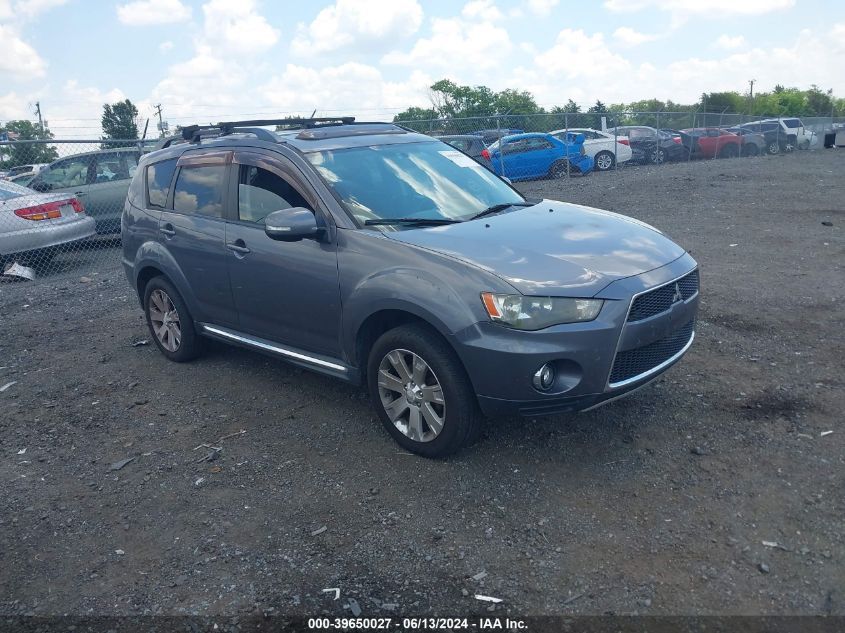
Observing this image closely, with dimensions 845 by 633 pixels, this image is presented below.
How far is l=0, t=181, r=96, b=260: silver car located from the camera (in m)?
10.9

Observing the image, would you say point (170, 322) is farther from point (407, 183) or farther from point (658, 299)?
point (658, 299)

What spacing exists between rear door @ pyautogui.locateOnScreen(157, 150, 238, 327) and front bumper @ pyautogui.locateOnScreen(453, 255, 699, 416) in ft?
7.66

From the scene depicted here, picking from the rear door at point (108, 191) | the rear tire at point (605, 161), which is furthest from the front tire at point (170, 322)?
the rear tire at point (605, 161)

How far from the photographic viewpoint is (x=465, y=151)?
754 cm

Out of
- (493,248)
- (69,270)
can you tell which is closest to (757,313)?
(493,248)

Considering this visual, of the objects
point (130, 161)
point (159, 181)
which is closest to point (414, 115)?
point (130, 161)

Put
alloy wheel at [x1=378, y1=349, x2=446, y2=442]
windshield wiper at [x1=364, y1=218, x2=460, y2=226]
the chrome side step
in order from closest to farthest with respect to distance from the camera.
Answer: alloy wheel at [x1=378, y1=349, x2=446, y2=442]
windshield wiper at [x1=364, y1=218, x2=460, y2=226]
the chrome side step

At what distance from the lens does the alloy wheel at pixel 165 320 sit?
6.33 meters

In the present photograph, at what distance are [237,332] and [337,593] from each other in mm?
2757

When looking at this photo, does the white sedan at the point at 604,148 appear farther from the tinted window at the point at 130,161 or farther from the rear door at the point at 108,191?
the rear door at the point at 108,191

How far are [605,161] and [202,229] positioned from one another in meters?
20.8

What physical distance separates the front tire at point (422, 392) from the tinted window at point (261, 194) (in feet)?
4.14

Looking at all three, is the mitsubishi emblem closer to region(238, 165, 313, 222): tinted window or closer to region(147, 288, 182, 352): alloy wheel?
region(238, 165, 313, 222): tinted window

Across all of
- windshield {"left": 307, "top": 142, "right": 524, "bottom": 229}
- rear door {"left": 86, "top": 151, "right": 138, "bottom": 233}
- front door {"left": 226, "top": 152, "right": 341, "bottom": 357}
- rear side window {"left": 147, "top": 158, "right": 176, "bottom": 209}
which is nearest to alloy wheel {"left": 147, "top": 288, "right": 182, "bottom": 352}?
rear side window {"left": 147, "top": 158, "right": 176, "bottom": 209}
